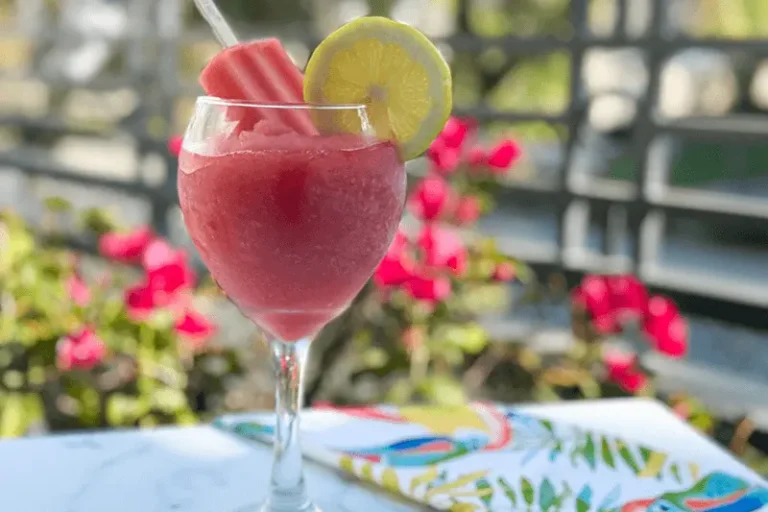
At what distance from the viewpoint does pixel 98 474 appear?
2.73 feet

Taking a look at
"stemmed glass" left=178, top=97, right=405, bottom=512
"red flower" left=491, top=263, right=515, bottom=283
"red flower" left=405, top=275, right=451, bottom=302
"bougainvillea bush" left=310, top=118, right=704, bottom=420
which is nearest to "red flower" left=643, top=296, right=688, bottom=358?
"bougainvillea bush" left=310, top=118, right=704, bottom=420

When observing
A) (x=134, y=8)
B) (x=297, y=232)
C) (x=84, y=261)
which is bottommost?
(x=84, y=261)

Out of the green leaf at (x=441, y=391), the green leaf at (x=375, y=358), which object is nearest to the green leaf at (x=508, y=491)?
the green leaf at (x=441, y=391)

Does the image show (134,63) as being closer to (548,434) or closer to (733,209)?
(733,209)

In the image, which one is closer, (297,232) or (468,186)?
(297,232)

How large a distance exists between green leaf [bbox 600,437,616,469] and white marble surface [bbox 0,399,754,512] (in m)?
0.06

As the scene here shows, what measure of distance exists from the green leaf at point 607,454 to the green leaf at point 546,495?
8cm

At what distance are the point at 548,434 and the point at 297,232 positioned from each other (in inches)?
14.2

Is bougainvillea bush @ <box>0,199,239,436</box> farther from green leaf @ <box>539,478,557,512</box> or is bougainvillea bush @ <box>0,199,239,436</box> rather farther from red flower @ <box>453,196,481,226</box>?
green leaf @ <box>539,478,557,512</box>

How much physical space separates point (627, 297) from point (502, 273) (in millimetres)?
316

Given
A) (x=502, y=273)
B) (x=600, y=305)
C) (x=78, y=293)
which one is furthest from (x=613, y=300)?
(x=78, y=293)

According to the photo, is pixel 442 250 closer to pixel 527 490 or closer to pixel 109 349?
pixel 109 349

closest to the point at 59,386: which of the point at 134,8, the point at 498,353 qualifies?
the point at 498,353

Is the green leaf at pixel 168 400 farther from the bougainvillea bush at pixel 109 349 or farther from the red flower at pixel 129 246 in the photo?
the red flower at pixel 129 246
